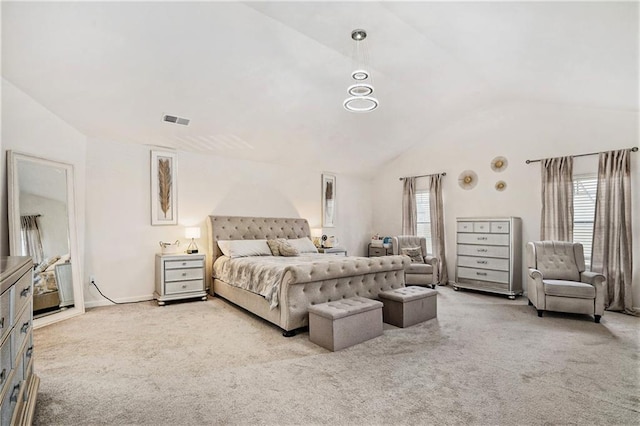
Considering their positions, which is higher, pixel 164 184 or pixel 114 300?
pixel 164 184

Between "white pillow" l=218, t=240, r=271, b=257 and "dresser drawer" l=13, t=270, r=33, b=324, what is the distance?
10.2ft

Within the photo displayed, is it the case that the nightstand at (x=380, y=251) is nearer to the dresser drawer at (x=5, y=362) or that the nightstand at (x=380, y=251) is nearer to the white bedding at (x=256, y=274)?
the white bedding at (x=256, y=274)

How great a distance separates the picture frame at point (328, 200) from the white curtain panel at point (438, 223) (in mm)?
2120

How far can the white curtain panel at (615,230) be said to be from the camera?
4527 millimetres

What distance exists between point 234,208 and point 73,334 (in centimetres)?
308

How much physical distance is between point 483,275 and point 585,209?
1796 millimetres

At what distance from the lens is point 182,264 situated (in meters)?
4.98

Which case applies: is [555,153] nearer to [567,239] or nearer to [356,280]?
[567,239]

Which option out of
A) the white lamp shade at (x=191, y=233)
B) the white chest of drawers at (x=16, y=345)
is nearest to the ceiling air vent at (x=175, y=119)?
the white lamp shade at (x=191, y=233)

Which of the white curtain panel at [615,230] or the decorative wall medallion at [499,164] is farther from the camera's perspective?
the decorative wall medallion at [499,164]

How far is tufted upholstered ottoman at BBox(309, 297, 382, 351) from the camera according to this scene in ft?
10.1

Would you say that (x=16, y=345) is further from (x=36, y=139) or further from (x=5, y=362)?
(x=36, y=139)

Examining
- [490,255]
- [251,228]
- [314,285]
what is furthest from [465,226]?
[251,228]

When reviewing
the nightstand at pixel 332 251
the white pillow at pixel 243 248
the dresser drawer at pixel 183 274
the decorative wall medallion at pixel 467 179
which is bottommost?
the dresser drawer at pixel 183 274
